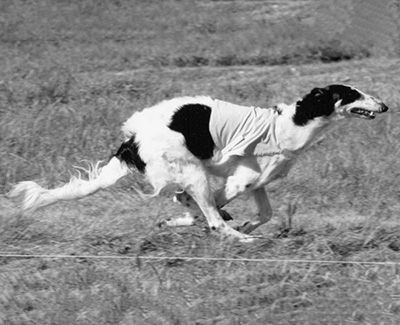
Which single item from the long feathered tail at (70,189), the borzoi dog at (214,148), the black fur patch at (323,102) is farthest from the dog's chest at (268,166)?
the long feathered tail at (70,189)

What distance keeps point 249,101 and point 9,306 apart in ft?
17.1

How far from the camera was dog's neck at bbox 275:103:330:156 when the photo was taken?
7109 mm

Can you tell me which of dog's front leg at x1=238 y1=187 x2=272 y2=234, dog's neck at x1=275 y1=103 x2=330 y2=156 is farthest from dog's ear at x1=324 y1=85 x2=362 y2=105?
dog's front leg at x1=238 y1=187 x2=272 y2=234

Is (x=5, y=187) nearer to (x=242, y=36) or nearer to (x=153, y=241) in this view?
(x=153, y=241)

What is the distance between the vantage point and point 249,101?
1053 centimetres

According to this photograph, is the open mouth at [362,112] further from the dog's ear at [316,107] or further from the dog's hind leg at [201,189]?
the dog's hind leg at [201,189]

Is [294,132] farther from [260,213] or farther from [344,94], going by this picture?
[260,213]

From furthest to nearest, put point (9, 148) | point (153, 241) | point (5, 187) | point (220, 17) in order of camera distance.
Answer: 1. point (220, 17)
2. point (9, 148)
3. point (5, 187)
4. point (153, 241)

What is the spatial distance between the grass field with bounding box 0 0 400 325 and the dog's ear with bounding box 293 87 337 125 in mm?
714

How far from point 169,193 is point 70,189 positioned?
2.84ft

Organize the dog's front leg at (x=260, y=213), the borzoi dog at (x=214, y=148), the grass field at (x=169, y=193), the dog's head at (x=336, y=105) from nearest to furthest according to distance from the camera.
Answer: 1. the grass field at (x=169, y=193)
2. the borzoi dog at (x=214, y=148)
3. the dog's head at (x=336, y=105)
4. the dog's front leg at (x=260, y=213)

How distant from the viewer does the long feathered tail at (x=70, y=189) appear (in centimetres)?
699

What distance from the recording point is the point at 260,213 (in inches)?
284

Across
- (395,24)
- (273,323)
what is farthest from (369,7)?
(273,323)
